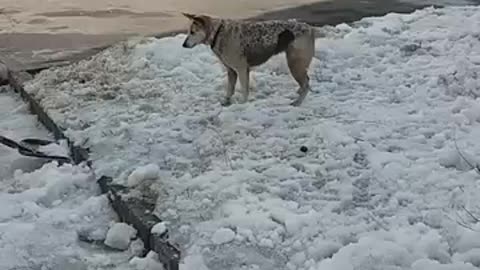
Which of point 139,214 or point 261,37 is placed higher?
point 261,37

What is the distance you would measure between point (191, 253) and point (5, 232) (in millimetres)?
1226

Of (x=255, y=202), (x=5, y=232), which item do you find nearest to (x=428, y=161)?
(x=255, y=202)

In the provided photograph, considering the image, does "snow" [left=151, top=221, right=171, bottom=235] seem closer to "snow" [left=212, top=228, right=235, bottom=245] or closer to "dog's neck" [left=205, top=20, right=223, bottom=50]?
"snow" [left=212, top=228, right=235, bottom=245]

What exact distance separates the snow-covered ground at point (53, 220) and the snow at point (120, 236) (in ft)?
0.04

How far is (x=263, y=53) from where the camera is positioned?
7.05 meters

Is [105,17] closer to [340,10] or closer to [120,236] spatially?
[340,10]

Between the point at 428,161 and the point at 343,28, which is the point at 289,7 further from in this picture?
the point at 428,161

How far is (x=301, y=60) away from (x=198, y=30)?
2.95ft

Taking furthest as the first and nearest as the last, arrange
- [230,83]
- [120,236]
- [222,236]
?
1. [230,83]
2. [120,236]
3. [222,236]

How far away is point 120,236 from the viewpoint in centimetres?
500

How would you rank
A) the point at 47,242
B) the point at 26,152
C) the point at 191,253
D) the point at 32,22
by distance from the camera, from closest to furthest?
the point at 191,253 < the point at 47,242 < the point at 26,152 < the point at 32,22

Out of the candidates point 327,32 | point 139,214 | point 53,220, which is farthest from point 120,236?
point 327,32

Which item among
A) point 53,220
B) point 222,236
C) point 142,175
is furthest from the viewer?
point 142,175

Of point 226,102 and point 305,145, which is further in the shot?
point 226,102
